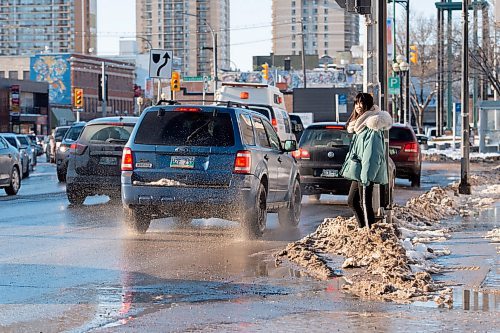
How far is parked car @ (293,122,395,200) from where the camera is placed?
21.1 metres

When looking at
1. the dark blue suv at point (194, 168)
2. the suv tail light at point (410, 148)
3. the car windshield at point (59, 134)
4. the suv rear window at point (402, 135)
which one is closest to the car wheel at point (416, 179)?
the suv tail light at point (410, 148)

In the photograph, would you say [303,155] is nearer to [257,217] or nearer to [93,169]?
[93,169]

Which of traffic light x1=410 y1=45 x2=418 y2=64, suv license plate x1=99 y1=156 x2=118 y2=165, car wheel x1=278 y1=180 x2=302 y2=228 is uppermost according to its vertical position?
traffic light x1=410 y1=45 x2=418 y2=64

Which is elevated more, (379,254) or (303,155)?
(303,155)

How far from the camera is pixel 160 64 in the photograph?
31.1 m

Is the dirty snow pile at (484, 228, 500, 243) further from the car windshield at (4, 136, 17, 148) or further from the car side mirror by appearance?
the car windshield at (4, 136, 17, 148)

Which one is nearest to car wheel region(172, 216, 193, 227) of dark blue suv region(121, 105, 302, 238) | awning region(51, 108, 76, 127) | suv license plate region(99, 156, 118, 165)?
dark blue suv region(121, 105, 302, 238)

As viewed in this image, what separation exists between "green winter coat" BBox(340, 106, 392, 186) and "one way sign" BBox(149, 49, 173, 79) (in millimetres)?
18037

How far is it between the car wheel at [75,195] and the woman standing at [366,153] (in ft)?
26.9

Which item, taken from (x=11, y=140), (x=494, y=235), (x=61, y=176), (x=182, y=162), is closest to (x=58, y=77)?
(x=11, y=140)

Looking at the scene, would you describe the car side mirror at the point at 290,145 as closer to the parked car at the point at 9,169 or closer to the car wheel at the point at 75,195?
the car wheel at the point at 75,195

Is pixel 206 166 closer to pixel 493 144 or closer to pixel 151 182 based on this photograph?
pixel 151 182

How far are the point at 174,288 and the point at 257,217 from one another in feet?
15.1

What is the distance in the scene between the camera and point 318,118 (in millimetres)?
113750
